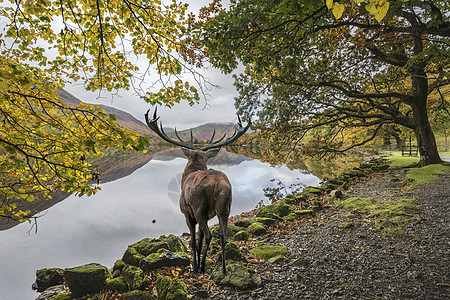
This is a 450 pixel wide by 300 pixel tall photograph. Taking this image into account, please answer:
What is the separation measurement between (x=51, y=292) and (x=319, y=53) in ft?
39.1

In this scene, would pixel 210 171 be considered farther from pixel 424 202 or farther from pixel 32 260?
pixel 32 260

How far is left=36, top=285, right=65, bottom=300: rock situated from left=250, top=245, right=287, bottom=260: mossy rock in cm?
550

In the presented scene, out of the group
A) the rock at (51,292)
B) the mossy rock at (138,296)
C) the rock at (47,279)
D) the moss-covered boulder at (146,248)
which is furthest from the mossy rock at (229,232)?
the rock at (47,279)

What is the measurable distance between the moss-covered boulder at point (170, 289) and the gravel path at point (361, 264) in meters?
0.68

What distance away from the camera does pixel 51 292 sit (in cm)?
541

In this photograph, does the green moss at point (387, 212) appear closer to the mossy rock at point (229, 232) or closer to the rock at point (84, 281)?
the mossy rock at point (229, 232)

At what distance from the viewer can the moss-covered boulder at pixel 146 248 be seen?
542cm

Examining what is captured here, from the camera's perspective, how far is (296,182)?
18984 millimetres

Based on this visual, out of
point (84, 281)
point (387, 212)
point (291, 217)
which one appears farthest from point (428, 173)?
point (84, 281)

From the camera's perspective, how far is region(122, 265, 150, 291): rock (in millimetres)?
4378

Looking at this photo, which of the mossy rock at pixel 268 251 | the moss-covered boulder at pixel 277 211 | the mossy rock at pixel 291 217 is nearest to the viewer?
the mossy rock at pixel 268 251

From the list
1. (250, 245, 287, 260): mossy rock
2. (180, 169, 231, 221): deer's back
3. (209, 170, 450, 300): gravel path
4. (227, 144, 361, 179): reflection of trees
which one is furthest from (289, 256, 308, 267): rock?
(227, 144, 361, 179): reflection of trees

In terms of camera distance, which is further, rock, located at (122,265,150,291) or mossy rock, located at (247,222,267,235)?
mossy rock, located at (247,222,267,235)

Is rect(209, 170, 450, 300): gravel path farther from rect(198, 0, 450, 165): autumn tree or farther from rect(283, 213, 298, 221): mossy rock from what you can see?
rect(198, 0, 450, 165): autumn tree
